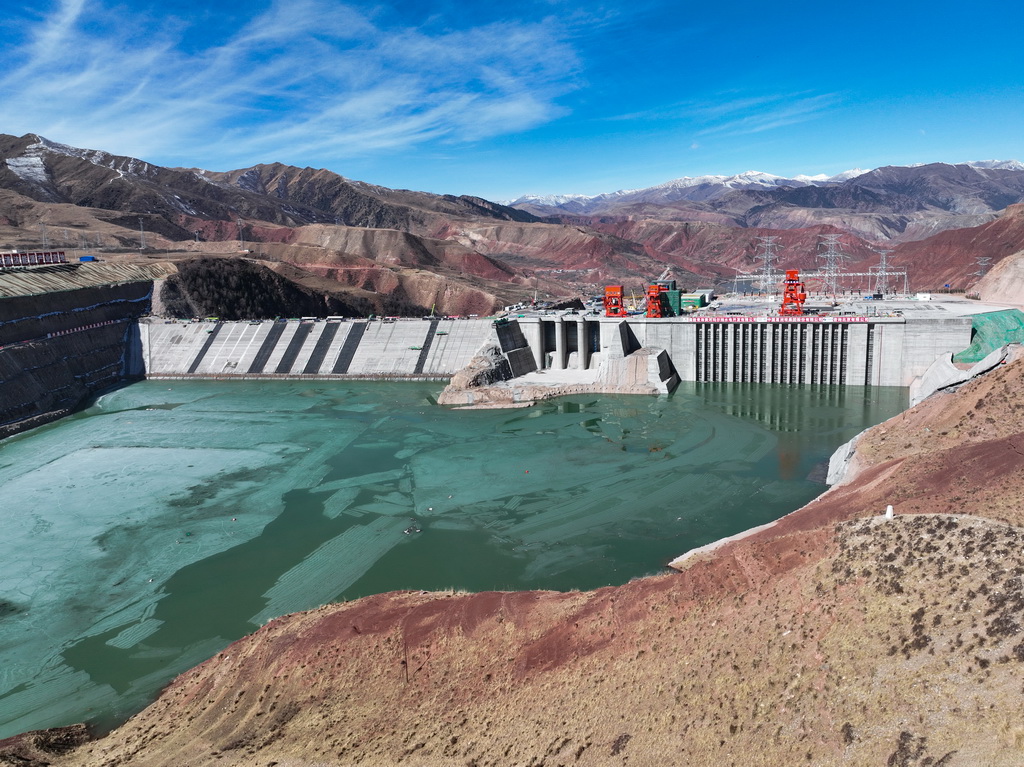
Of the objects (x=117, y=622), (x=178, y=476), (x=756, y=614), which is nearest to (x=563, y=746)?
(x=756, y=614)

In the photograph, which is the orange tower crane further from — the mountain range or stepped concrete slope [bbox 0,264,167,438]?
stepped concrete slope [bbox 0,264,167,438]

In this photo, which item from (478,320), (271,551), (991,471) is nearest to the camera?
(991,471)

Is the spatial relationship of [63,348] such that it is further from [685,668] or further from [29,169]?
[29,169]

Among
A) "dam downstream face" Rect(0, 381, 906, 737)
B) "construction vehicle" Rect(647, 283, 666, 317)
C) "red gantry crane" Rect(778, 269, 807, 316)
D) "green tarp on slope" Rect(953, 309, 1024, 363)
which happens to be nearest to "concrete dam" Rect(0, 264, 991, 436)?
"green tarp on slope" Rect(953, 309, 1024, 363)

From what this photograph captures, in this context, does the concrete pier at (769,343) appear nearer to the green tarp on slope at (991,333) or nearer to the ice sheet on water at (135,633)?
the green tarp on slope at (991,333)

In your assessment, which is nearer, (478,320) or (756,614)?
(756,614)

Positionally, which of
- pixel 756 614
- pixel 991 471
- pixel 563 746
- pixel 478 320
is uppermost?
pixel 478 320

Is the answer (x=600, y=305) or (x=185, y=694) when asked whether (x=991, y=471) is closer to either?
(x=185, y=694)

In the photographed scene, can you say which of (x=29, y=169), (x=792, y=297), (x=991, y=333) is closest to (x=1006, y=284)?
(x=991, y=333)
